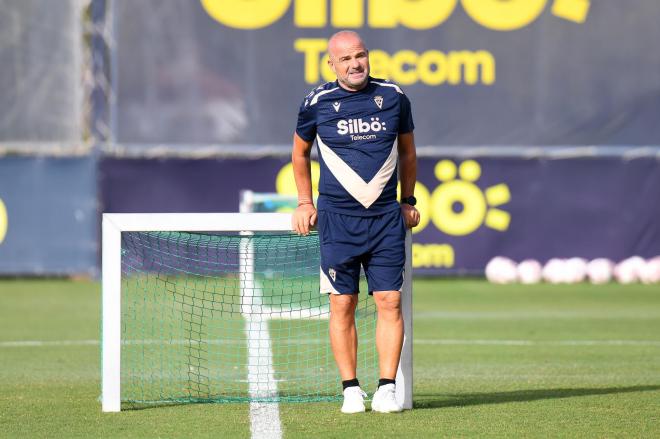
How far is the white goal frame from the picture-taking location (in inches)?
277

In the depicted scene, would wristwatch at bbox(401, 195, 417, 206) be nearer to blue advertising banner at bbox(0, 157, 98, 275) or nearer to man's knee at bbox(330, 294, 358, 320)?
man's knee at bbox(330, 294, 358, 320)

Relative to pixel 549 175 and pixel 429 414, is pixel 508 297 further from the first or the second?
pixel 429 414

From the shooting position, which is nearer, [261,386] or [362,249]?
[362,249]

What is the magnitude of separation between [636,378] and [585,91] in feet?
36.3

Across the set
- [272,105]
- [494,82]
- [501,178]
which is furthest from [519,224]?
[272,105]

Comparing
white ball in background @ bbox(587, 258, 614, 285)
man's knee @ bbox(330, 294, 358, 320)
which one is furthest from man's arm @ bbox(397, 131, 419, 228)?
white ball in background @ bbox(587, 258, 614, 285)

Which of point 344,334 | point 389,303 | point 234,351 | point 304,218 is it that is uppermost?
point 304,218

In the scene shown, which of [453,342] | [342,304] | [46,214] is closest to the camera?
[342,304]

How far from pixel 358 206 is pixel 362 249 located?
0.77ft

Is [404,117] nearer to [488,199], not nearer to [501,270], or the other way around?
[488,199]

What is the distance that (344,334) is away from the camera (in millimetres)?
6926

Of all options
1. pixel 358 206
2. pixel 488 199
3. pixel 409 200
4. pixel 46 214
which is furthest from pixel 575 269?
pixel 358 206

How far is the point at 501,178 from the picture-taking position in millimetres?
18781

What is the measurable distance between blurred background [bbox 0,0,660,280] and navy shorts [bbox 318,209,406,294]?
38.7 ft
